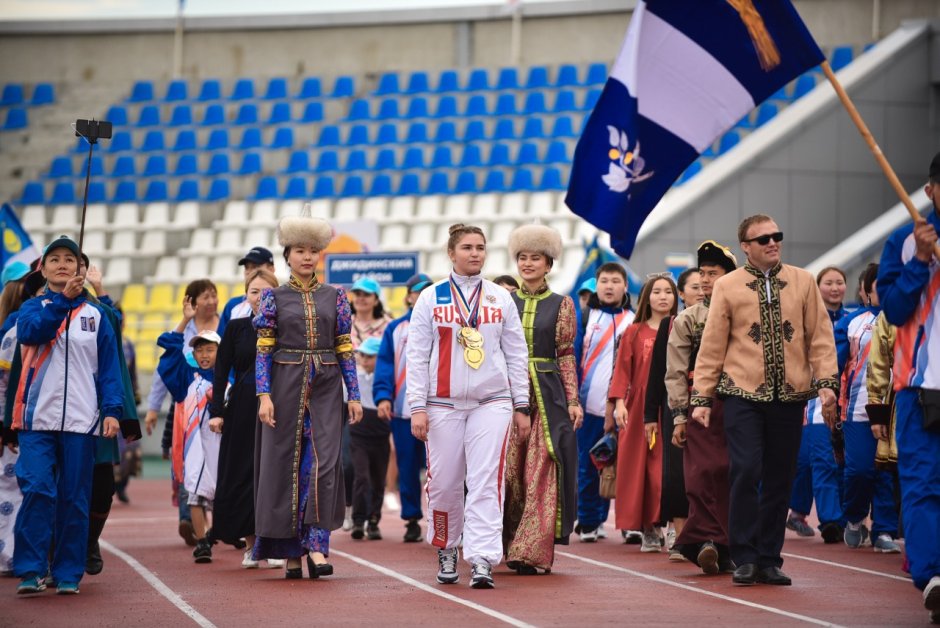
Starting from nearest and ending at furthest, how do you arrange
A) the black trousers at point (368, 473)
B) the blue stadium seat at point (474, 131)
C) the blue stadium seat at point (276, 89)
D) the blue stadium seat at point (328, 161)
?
the black trousers at point (368, 473)
the blue stadium seat at point (474, 131)
the blue stadium seat at point (328, 161)
the blue stadium seat at point (276, 89)

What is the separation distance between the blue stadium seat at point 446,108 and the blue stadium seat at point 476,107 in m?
0.25

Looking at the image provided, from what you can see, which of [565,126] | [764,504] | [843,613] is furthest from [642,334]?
[565,126]

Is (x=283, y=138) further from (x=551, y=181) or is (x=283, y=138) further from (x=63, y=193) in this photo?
(x=551, y=181)

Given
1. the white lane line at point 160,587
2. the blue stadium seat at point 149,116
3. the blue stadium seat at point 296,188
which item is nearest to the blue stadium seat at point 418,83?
the blue stadium seat at point 296,188

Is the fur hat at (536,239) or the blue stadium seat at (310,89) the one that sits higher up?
the blue stadium seat at (310,89)

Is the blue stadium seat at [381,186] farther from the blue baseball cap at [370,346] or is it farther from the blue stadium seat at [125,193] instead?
the blue baseball cap at [370,346]

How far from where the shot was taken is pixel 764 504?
8.70m

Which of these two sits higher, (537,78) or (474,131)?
(537,78)

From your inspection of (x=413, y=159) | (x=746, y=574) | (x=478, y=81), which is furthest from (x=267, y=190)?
(x=746, y=574)

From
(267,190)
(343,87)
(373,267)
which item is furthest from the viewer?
(343,87)

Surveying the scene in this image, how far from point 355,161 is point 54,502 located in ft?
65.6

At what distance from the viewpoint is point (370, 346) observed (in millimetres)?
13609

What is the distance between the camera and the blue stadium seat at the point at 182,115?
30.8 meters

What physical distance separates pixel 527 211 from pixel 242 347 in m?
15.3
